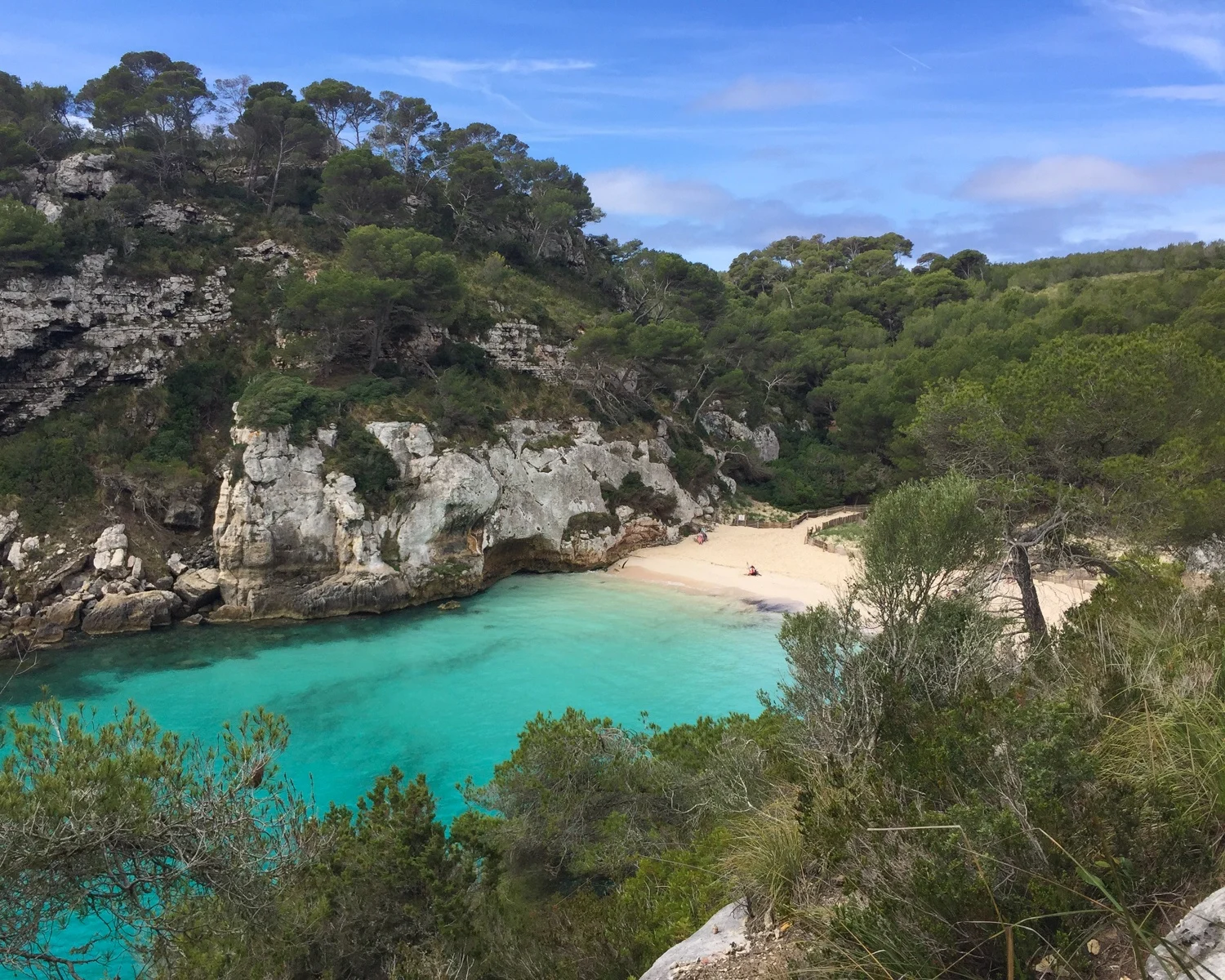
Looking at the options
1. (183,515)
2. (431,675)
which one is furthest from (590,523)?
(183,515)

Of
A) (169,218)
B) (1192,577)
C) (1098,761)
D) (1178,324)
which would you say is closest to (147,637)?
(169,218)

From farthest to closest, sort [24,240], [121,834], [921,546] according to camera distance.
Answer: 1. [24,240]
2. [921,546]
3. [121,834]

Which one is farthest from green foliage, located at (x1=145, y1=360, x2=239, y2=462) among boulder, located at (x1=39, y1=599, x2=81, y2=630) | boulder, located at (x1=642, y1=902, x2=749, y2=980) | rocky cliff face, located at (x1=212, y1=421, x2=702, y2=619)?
boulder, located at (x1=642, y1=902, x2=749, y2=980)

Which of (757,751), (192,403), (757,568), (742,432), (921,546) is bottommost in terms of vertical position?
(757,568)

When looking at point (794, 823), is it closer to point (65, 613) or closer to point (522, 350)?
point (65, 613)

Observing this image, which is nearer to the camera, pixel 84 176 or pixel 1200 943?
pixel 1200 943

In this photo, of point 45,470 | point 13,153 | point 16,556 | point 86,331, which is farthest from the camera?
point 13,153

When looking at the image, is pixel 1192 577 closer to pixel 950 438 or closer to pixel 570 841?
pixel 950 438

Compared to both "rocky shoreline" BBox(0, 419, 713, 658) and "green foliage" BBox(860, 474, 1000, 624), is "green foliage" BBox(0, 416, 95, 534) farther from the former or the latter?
"green foliage" BBox(860, 474, 1000, 624)
